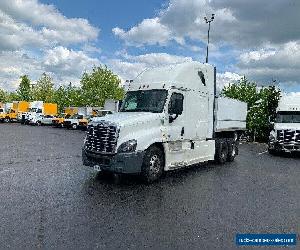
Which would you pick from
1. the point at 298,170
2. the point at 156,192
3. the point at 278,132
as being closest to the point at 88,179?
the point at 156,192

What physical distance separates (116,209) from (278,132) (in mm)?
14229

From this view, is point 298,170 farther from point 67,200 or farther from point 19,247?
point 19,247

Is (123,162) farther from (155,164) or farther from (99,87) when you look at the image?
(99,87)

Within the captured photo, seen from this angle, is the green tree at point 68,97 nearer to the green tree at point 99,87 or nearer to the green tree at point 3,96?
the green tree at point 99,87

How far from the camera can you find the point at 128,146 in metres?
8.99

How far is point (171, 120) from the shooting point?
1014cm

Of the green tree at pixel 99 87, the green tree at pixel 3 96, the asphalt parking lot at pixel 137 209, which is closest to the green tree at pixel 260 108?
the asphalt parking lot at pixel 137 209

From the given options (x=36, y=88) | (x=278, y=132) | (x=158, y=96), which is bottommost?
(x=278, y=132)

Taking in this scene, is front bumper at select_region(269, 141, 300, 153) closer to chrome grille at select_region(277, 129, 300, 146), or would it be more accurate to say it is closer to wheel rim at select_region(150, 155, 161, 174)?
chrome grille at select_region(277, 129, 300, 146)

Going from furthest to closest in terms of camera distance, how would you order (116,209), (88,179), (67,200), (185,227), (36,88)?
1. (36,88)
2. (88,179)
3. (67,200)
4. (116,209)
5. (185,227)

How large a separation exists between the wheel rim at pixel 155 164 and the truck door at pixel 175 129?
47cm

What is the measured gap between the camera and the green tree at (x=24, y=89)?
282ft

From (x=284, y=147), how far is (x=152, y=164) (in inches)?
452

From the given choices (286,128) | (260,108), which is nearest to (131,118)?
(286,128)
